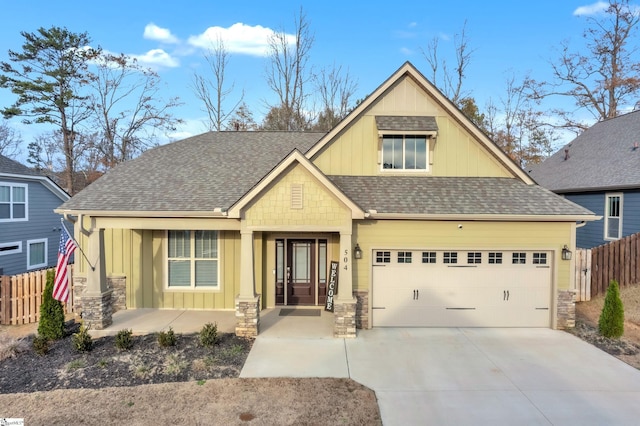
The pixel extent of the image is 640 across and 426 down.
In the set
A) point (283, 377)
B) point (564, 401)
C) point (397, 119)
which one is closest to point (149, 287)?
point (283, 377)

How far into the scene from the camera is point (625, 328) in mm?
9672

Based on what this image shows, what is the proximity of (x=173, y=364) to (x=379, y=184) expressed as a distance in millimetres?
7010

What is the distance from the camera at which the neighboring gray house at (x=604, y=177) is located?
570 inches

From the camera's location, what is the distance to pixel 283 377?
676 cm

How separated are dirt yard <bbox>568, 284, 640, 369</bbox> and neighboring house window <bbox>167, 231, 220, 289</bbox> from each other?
34.2ft

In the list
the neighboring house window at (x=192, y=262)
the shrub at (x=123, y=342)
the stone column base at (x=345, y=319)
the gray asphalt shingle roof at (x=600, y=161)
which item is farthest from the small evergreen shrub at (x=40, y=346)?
the gray asphalt shingle roof at (x=600, y=161)

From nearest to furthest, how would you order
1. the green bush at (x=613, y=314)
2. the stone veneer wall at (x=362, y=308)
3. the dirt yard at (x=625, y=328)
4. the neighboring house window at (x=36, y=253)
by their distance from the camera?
the dirt yard at (x=625, y=328) < the green bush at (x=613, y=314) < the stone veneer wall at (x=362, y=308) < the neighboring house window at (x=36, y=253)

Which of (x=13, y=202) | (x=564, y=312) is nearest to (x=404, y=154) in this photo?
(x=564, y=312)

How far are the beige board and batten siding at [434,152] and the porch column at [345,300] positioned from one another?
2.77 meters

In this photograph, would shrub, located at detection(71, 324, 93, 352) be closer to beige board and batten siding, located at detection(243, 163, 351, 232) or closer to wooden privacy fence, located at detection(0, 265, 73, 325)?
wooden privacy fence, located at detection(0, 265, 73, 325)

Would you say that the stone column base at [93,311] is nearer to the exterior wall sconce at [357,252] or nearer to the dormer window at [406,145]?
the exterior wall sconce at [357,252]

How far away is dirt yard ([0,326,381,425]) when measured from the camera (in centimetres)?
550

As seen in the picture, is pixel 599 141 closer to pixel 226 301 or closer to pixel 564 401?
pixel 564 401

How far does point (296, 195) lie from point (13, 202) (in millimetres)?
15403
